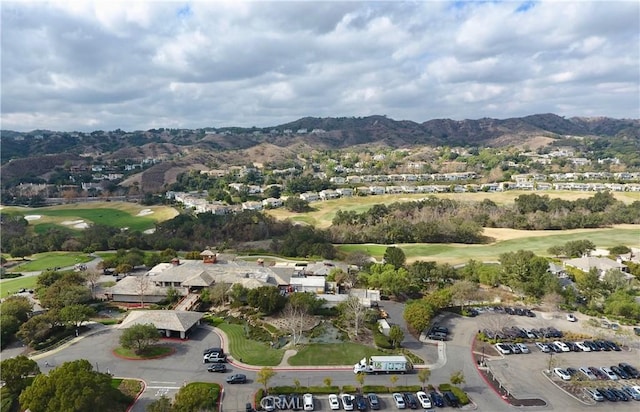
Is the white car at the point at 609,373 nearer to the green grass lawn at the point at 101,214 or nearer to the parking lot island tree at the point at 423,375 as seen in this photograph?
the parking lot island tree at the point at 423,375

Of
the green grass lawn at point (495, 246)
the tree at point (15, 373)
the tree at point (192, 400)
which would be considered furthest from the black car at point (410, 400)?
the green grass lawn at point (495, 246)

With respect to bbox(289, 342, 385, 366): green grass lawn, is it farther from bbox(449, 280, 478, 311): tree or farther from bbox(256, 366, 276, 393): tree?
bbox(449, 280, 478, 311): tree

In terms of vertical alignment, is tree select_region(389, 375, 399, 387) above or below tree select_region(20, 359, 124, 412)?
below

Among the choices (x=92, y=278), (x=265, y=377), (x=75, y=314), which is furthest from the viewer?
(x=92, y=278)

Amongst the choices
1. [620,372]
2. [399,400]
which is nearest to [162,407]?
[399,400]

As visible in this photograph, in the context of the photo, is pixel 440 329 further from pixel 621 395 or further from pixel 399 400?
pixel 621 395

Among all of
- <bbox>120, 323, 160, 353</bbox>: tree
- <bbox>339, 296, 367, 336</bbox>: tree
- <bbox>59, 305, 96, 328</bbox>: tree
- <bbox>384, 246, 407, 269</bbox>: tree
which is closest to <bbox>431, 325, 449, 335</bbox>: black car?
<bbox>339, 296, 367, 336</bbox>: tree

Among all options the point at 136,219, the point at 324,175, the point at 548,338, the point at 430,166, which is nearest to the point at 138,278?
the point at 548,338
